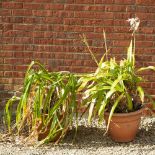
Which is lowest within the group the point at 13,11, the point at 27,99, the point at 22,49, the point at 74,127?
the point at 74,127

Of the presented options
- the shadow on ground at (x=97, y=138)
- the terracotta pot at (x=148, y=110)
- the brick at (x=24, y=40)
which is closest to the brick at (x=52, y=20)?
the brick at (x=24, y=40)

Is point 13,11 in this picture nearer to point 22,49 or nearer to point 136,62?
point 22,49

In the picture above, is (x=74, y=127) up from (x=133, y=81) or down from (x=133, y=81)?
down

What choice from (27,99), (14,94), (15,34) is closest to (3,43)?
(15,34)

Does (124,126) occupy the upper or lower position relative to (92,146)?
upper

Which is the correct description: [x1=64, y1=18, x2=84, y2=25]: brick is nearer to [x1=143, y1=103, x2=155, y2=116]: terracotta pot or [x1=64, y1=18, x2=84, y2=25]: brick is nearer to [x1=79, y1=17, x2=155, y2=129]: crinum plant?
[x1=79, y1=17, x2=155, y2=129]: crinum plant

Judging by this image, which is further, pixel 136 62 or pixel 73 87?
pixel 136 62

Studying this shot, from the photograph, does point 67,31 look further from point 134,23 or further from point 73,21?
point 134,23

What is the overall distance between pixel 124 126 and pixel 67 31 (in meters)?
1.32

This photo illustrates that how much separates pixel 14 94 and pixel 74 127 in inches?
34.1

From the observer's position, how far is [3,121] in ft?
17.1

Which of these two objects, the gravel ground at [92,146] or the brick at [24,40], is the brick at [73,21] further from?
the gravel ground at [92,146]

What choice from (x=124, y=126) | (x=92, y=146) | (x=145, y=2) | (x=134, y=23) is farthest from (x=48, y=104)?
(x=145, y=2)

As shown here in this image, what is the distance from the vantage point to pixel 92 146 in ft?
15.1
